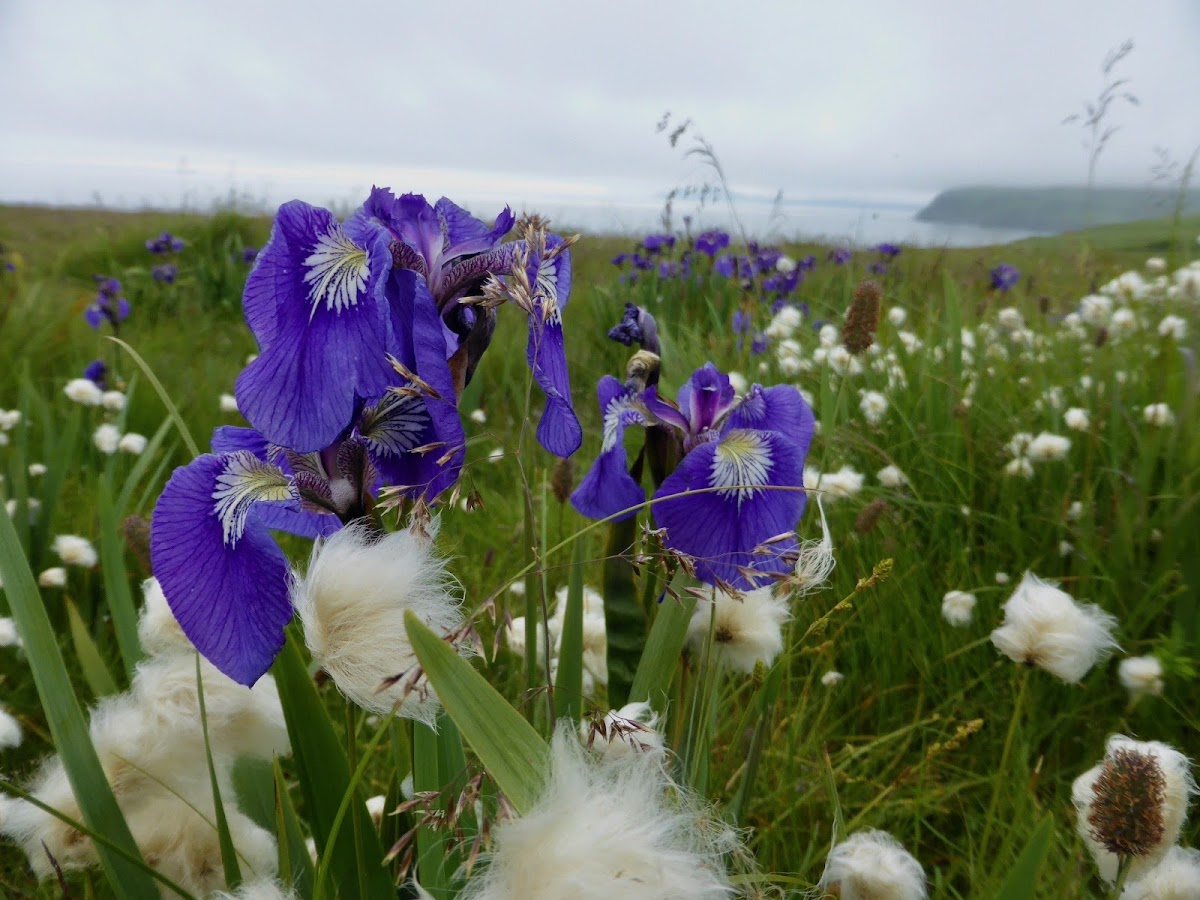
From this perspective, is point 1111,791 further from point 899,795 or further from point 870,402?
point 870,402

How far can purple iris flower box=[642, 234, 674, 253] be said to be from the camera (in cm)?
659

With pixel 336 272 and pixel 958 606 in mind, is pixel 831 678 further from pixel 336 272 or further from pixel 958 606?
pixel 336 272

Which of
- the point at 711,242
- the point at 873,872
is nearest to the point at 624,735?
the point at 873,872

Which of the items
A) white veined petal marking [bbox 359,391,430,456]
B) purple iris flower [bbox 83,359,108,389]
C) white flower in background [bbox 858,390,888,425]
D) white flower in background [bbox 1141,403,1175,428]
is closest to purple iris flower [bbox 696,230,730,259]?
white flower in background [bbox 858,390,888,425]

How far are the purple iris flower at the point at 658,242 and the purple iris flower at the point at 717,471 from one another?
5211mm

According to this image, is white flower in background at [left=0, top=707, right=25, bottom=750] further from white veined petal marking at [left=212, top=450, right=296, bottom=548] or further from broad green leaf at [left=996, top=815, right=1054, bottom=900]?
broad green leaf at [left=996, top=815, right=1054, bottom=900]

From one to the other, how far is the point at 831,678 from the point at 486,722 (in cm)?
151

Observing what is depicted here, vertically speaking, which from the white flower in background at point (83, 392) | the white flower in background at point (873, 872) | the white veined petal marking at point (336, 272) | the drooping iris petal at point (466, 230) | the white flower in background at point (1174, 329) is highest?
the drooping iris petal at point (466, 230)

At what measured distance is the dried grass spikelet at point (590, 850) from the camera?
0.67 meters

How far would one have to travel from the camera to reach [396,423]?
1066 mm

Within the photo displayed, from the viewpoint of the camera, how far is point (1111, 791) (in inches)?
39.4

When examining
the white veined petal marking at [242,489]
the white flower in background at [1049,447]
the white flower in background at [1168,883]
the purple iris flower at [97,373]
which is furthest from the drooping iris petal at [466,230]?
the purple iris flower at [97,373]

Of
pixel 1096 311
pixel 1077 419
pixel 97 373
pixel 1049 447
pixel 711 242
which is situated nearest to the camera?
pixel 1049 447

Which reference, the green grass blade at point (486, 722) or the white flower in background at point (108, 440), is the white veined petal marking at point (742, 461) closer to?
the green grass blade at point (486, 722)
